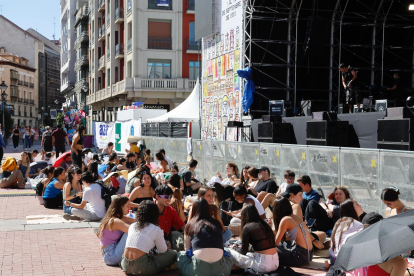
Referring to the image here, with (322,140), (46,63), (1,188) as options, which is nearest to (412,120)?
(322,140)

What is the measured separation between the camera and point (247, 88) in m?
21.0

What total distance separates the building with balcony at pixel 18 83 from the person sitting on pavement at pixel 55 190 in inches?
2986

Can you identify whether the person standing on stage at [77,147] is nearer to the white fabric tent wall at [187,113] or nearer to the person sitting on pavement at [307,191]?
the person sitting on pavement at [307,191]

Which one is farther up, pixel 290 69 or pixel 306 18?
pixel 306 18

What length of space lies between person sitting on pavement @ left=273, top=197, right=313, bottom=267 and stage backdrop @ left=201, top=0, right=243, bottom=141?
572 inches

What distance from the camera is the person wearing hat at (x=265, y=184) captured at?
11.4 metres

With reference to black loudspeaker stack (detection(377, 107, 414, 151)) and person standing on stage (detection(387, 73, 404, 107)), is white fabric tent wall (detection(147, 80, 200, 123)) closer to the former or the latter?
person standing on stage (detection(387, 73, 404, 107))

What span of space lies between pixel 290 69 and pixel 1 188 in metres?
12.1

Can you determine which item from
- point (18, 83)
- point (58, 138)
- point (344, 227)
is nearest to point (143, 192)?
point (344, 227)

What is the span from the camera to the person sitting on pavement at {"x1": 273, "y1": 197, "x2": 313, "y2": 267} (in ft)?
24.6

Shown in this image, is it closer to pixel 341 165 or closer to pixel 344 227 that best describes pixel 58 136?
pixel 341 165

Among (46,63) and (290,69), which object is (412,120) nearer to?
(290,69)

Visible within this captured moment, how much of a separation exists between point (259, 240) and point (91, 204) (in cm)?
533

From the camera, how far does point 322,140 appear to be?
15.7 m
